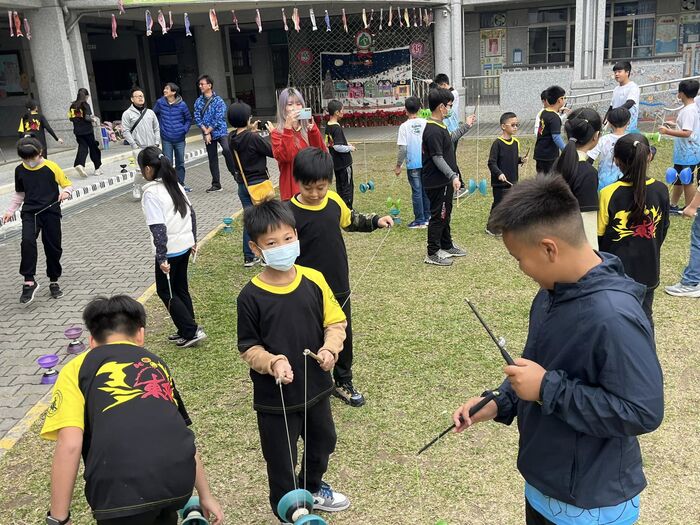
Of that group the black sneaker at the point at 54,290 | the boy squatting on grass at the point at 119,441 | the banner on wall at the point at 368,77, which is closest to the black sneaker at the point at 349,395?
the boy squatting on grass at the point at 119,441

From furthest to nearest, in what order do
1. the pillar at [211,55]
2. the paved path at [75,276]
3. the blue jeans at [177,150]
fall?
1. the pillar at [211,55]
2. the blue jeans at [177,150]
3. the paved path at [75,276]

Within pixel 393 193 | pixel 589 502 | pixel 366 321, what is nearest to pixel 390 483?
pixel 589 502

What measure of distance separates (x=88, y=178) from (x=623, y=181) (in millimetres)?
11198

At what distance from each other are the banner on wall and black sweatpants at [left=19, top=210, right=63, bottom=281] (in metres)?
15.4

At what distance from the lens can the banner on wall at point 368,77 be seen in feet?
66.2

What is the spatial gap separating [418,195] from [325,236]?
468cm

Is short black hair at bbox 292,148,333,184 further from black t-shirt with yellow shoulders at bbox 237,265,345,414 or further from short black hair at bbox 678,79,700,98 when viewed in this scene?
short black hair at bbox 678,79,700,98

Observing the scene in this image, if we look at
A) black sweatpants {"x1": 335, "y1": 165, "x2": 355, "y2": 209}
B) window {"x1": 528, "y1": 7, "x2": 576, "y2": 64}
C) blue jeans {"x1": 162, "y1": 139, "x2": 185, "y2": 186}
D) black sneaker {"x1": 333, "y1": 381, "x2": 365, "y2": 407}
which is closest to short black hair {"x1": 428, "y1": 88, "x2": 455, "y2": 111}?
black sweatpants {"x1": 335, "y1": 165, "x2": 355, "y2": 209}

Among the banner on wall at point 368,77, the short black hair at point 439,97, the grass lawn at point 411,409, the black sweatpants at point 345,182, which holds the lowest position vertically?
the grass lawn at point 411,409

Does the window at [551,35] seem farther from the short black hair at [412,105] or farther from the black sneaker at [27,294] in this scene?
the black sneaker at [27,294]

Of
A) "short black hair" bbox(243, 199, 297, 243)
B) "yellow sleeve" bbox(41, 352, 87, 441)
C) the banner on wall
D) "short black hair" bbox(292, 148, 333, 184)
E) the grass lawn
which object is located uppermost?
the banner on wall

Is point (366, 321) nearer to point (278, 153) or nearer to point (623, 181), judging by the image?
point (278, 153)

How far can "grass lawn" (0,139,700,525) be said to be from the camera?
10.4 feet

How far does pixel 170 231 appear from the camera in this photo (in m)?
4.77
